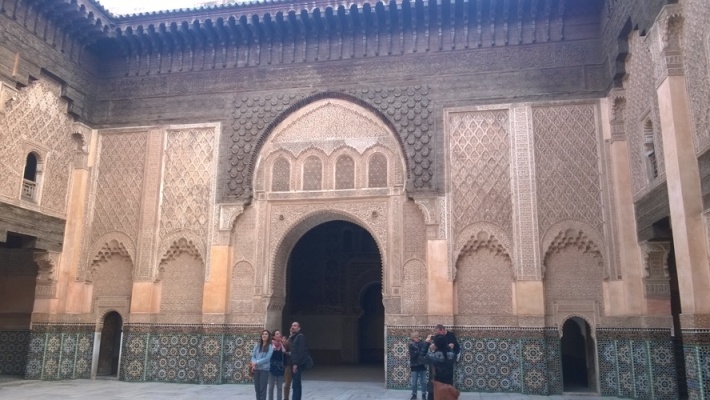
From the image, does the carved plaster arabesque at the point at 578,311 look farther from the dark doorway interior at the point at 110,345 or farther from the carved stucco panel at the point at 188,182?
the dark doorway interior at the point at 110,345

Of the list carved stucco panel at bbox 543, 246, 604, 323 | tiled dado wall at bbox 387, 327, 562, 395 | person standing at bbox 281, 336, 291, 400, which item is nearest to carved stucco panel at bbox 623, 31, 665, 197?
carved stucco panel at bbox 543, 246, 604, 323

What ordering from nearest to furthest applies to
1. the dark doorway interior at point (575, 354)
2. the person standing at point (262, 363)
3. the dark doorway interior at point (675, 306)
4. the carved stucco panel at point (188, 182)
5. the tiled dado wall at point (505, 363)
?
the person standing at point (262, 363)
the dark doorway interior at point (675, 306)
the tiled dado wall at point (505, 363)
the dark doorway interior at point (575, 354)
the carved stucco panel at point (188, 182)

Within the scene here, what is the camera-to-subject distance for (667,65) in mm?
5359

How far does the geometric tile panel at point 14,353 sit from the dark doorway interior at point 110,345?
1014 mm

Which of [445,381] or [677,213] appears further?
[677,213]

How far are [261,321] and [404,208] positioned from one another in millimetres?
2438

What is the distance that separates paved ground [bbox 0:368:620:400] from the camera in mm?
6619

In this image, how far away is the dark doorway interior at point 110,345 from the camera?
28.0 ft

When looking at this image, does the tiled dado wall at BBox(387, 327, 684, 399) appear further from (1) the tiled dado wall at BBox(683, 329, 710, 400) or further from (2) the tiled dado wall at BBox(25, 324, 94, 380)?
(2) the tiled dado wall at BBox(25, 324, 94, 380)

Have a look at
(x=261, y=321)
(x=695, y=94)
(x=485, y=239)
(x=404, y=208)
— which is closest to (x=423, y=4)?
(x=404, y=208)

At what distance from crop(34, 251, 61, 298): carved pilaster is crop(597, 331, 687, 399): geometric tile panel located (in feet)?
23.7

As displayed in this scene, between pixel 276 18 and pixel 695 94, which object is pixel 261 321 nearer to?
pixel 276 18

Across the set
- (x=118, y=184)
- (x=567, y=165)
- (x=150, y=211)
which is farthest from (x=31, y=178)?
(x=567, y=165)

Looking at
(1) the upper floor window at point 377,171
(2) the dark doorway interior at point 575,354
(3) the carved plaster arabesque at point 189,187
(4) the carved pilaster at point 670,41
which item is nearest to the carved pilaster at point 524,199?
(2) the dark doorway interior at point 575,354
